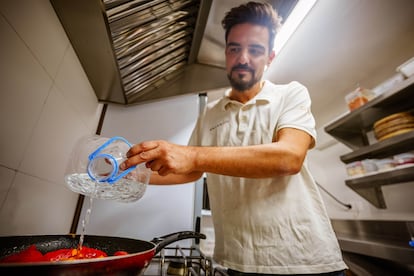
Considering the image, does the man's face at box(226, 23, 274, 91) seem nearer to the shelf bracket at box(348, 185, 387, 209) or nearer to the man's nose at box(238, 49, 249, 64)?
the man's nose at box(238, 49, 249, 64)

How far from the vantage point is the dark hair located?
2.54 feet

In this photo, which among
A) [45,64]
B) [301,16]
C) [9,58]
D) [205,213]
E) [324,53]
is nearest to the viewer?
[9,58]

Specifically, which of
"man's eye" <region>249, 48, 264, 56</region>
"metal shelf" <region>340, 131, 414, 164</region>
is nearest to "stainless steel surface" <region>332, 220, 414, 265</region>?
"metal shelf" <region>340, 131, 414, 164</region>

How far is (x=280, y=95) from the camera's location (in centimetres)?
78

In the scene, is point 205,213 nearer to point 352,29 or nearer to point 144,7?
point 144,7

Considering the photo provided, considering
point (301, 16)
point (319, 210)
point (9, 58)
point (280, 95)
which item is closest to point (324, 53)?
point (301, 16)

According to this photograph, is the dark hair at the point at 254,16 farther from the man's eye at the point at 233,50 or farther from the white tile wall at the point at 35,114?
the white tile wall at the point at 35,114

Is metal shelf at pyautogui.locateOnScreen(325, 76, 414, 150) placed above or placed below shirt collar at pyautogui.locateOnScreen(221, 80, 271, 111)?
above

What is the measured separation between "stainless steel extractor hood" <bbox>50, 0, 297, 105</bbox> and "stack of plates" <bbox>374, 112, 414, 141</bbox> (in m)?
0.82

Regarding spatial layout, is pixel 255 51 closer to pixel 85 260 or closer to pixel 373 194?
pixel 85 260

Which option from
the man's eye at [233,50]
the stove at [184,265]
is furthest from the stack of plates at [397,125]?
the stove at [184,265]

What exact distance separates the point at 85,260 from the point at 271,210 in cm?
52

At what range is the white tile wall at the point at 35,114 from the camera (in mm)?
483

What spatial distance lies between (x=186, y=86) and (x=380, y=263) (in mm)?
1478
